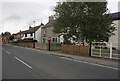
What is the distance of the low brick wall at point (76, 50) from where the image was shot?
505 inches

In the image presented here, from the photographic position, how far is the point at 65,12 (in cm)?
1430

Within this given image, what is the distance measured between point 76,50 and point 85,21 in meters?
3.45

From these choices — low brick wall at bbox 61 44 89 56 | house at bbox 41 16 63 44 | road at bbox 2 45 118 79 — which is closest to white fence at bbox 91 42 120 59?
low brick wall at bbox 61 44 89 56

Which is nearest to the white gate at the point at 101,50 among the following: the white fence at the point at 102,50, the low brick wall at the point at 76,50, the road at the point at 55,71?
the white fence at the point at 102,50

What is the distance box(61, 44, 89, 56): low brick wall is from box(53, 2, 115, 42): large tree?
1208 millimetres

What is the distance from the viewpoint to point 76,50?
46.0 ft

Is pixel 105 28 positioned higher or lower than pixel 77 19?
lower

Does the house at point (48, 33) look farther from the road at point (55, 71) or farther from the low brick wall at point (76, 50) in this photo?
the road at point (55, 71)

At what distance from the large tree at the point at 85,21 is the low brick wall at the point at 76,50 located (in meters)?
1.21

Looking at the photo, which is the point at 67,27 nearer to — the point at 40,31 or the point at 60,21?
the point at 60,21

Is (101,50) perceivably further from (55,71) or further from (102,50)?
(55,71)

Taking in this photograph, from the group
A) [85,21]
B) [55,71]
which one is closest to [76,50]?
[85,21]

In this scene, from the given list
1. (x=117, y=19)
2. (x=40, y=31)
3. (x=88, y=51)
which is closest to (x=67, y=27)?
(x=88, y=51)

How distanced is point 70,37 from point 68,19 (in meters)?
2.40
